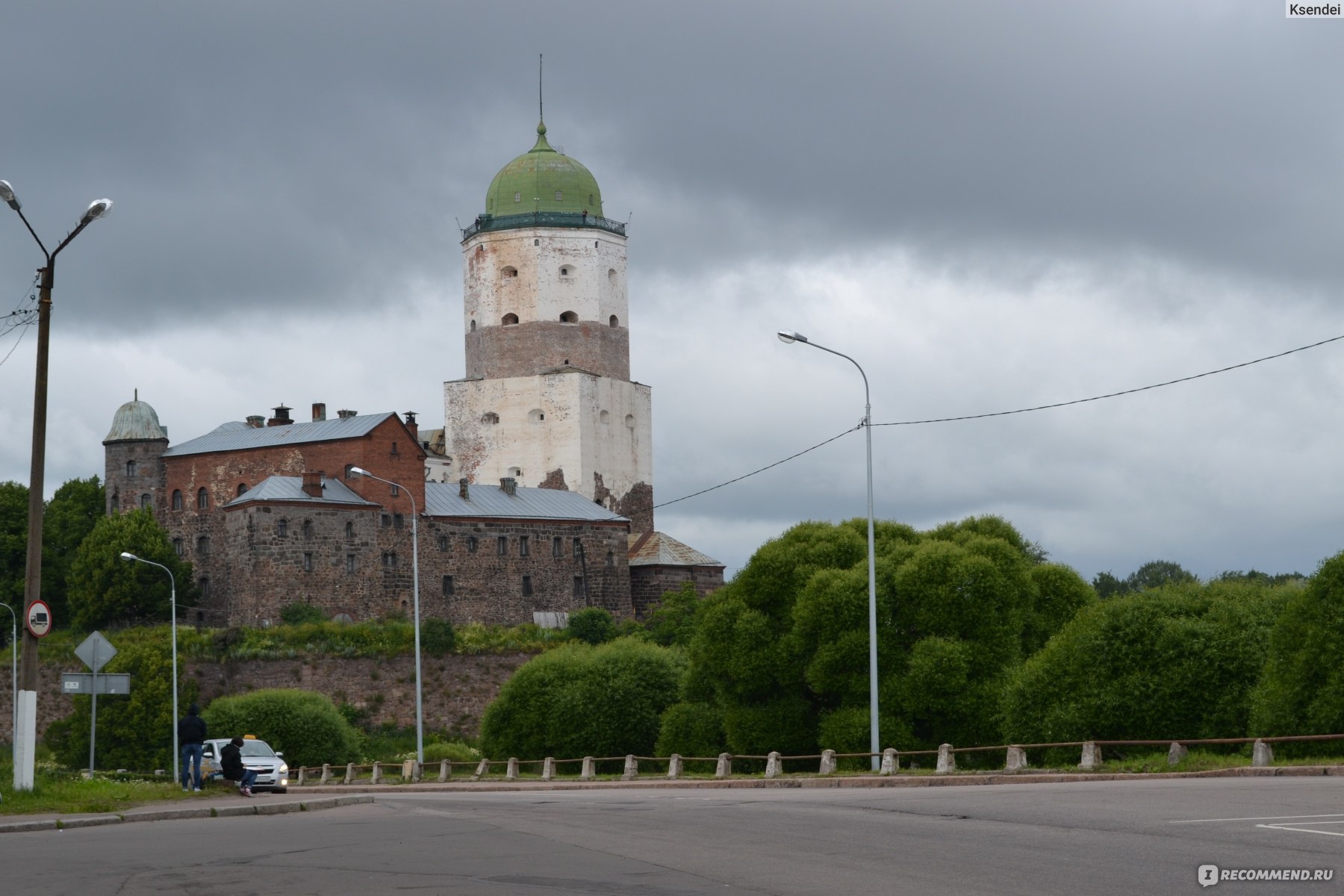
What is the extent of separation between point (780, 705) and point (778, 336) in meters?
15.3

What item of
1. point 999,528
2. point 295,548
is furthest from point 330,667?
point 999,528

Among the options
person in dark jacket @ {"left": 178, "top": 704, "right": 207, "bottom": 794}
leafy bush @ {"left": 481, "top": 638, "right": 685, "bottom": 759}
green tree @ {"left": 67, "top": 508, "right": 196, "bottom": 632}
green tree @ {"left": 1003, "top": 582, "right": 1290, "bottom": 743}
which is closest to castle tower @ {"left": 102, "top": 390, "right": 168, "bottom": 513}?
green tree @ {"left": 67, "top": 508, "right": 196, "bottom": 632}

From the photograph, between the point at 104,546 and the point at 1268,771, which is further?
the point at 104,546

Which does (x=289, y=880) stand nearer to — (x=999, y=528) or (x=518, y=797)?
(x=518, y=797)

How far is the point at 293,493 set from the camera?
8394 cm

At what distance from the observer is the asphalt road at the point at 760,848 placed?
42.1ft

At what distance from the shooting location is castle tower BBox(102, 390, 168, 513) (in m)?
88.1

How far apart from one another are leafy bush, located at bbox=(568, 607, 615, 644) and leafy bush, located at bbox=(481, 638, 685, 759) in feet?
89.3

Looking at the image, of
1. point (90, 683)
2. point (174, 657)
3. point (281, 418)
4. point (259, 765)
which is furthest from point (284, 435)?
point (90, 683)

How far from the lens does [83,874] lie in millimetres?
14242

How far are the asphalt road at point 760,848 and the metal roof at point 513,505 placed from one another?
69407 millimetres

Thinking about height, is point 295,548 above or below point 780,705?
above

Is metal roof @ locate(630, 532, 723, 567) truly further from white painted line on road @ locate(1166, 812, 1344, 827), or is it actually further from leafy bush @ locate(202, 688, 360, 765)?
white painted line on road @ locate(1166, 812, 1344, 827)

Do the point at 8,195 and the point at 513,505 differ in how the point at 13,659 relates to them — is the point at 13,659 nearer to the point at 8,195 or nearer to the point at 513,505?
the point at 513,505
